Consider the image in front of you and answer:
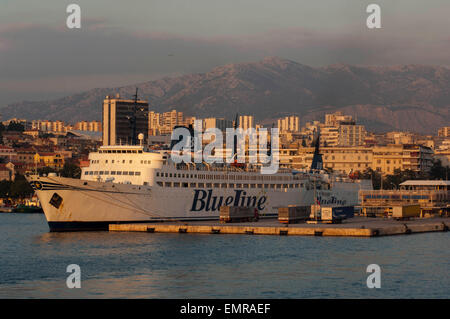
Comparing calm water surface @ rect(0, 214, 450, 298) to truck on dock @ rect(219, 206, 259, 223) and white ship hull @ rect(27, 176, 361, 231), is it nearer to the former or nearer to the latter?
white ship hull @ rect(27, 176, 361, 231)

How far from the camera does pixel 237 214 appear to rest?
76.6 m

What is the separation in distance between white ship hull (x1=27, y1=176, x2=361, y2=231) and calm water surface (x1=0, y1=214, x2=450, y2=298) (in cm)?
184

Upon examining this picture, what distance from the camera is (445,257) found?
53031mm

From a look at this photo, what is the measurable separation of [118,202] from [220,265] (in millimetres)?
21860

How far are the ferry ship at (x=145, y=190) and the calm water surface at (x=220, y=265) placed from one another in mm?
2321

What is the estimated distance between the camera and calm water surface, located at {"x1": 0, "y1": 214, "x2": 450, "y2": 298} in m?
39.8

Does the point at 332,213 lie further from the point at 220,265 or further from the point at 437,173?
the point at 437,173

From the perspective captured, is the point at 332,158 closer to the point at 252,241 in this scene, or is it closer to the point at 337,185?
the point at 337,185

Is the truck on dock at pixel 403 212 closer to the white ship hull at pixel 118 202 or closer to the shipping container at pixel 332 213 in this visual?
the shipping container at pixel 332 213

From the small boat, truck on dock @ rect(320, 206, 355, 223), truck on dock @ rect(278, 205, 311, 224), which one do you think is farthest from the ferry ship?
the small boat

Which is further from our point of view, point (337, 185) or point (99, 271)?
point (337, 185)

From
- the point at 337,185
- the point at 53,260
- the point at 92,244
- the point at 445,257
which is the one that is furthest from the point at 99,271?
the point at 337,185

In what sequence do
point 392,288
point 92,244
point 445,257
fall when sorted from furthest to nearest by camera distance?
1. point 92,244
2. point 445,257
3. point 392,288

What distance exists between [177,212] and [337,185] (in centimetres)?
3658
